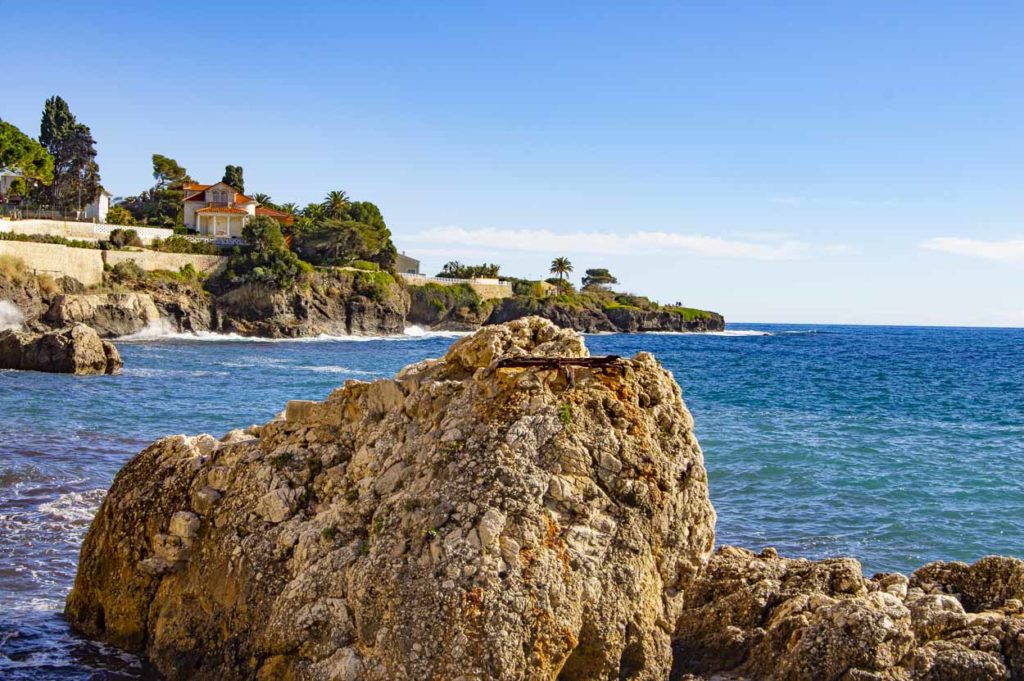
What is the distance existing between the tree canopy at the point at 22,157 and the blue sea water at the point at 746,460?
1493 inches

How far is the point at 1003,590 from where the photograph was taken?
806cm

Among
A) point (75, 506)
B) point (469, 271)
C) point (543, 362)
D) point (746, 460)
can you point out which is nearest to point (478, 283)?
point (469, 271)

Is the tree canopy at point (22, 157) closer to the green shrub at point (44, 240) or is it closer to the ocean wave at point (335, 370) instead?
the green shrub at point (44, 240)

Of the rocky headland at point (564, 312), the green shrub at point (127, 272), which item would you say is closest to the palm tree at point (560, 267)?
the rocky headland at point (564, 312)

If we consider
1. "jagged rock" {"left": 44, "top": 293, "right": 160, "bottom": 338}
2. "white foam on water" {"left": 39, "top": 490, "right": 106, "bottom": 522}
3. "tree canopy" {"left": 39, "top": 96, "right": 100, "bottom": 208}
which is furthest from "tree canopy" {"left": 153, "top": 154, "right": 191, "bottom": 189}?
"white foam on water" {"left": 39, "top": 490, "right": 106, "bottom": 522}

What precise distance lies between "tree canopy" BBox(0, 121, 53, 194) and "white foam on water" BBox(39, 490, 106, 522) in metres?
65.4

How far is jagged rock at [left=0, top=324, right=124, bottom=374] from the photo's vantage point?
3584cm

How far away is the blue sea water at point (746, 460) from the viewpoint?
452 inches

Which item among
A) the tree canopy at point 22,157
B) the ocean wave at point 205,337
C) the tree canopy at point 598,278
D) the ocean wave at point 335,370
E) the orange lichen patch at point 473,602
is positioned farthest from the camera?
the tree canopy at point 598,278

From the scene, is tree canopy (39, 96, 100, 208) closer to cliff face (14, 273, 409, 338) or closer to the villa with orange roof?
the villa with orange roof

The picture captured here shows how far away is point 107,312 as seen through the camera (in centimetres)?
6462

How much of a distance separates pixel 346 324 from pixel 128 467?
7630cm

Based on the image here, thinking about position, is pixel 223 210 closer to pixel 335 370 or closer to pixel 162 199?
pixel 162 199

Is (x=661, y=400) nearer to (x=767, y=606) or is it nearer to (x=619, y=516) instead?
(x=619, y=516)
